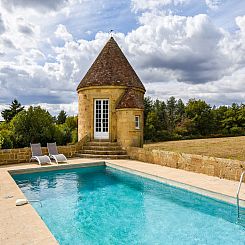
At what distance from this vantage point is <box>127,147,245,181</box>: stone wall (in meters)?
9.70

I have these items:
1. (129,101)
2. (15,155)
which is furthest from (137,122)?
(15,155)

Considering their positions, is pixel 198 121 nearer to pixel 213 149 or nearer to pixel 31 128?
pixel 213 149

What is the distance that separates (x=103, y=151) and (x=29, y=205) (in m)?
10.5

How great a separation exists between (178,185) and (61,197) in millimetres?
4368

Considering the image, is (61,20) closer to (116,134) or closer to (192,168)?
(116,134)

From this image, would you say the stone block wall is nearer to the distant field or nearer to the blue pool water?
the blue pool water

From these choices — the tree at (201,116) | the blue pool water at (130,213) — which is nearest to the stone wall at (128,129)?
the blue pool water at (130,213)

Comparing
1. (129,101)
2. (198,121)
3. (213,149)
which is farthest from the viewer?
(198,121)

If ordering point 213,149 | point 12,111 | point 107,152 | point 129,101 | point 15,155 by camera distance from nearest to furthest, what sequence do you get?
1. point 15,155
2. point 107,152
3. point 129,101
4. point 213,149
5. point 12,111

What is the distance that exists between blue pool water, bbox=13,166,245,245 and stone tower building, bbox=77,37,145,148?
6353mm

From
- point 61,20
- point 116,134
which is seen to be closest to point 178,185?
point 116,134

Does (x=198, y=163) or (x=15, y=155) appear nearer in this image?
(x=198, y=163)

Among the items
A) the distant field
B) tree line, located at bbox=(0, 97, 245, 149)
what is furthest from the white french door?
tree line, located at bbox=(0, 97, 245, 149)

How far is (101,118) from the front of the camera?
18734 mm
